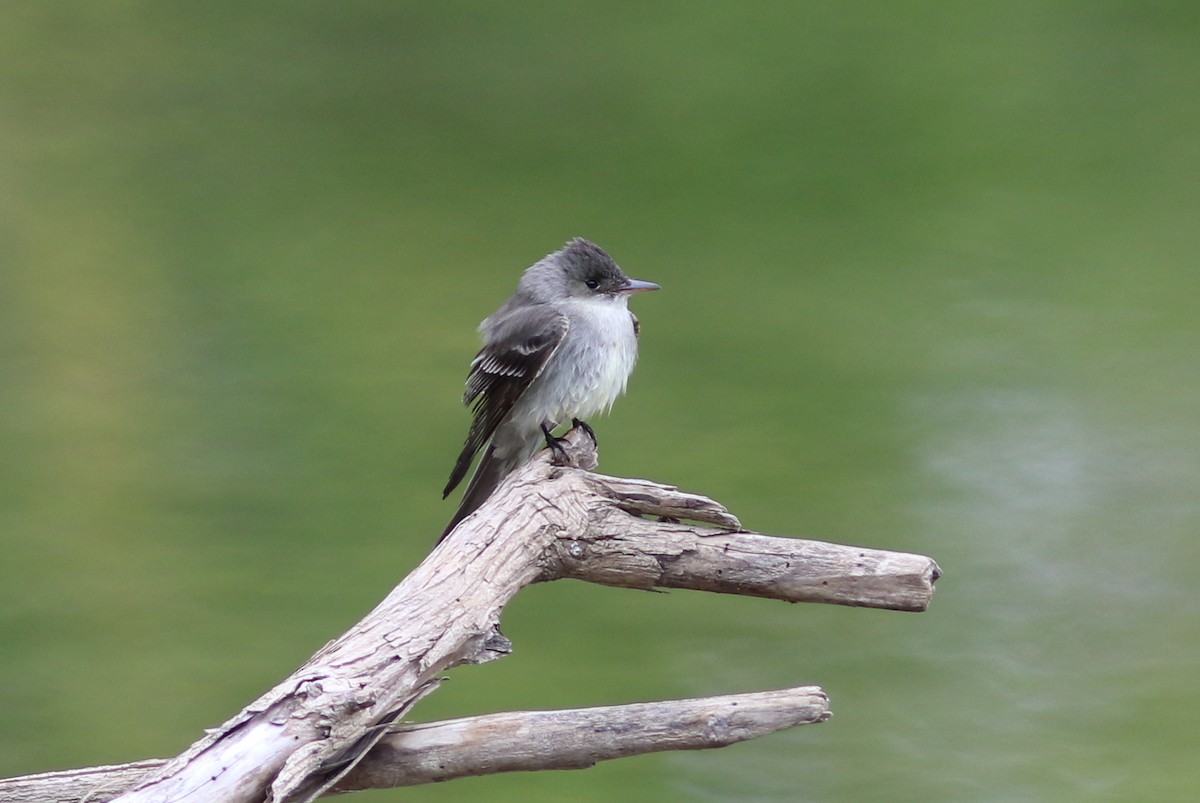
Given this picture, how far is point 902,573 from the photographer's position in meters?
2.03

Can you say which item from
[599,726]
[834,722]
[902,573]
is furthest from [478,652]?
[834,722]

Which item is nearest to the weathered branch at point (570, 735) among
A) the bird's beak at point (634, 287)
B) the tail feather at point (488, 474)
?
the tail feather at point (488, 474)

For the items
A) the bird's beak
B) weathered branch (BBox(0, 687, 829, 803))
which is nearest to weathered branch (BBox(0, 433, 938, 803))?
weathered branch (BBox(0, 687, 829, 803))

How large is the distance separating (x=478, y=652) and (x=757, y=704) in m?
0.39

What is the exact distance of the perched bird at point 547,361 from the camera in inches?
106

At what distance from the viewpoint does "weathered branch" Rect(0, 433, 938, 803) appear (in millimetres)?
1701

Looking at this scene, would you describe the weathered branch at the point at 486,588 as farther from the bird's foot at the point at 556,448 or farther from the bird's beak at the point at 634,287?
the bird's beak at the point at 634,287

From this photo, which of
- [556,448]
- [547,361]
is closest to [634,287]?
[547,361]

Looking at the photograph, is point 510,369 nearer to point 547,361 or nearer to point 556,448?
point 547,361

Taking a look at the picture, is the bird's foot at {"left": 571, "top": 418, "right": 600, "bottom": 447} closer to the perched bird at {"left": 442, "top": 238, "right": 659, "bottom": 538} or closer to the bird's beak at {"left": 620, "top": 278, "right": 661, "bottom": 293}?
the perched bird at {"left": 442, "top": 238, "right": 659, "bottom": 538}

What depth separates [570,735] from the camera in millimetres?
1839

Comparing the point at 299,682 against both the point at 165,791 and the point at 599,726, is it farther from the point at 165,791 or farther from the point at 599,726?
the point at 599,726

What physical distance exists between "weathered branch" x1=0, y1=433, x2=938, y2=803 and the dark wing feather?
239 millimetres

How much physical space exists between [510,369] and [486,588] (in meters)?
0.73
